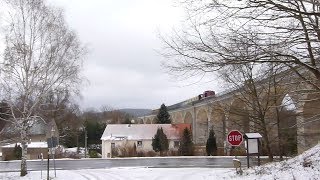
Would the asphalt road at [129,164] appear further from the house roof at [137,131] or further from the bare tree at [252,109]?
the house roof at [137,131]

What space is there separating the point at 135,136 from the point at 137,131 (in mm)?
1321

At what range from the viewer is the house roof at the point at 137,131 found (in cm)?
7056

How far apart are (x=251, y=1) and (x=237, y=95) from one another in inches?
814

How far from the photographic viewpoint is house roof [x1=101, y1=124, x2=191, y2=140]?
70562mm

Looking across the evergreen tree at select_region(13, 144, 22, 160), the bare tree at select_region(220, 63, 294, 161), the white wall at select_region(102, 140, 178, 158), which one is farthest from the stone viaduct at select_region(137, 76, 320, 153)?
A: the evergreen tree at select_region(13, 144, 22, 160)

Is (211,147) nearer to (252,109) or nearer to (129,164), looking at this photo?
(129,164)

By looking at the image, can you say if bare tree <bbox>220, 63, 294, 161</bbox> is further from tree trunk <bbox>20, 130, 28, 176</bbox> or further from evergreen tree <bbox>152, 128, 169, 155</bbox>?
evergreen tree <bbox>152, 128, 169, 155</bbox>

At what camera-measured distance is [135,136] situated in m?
71.2

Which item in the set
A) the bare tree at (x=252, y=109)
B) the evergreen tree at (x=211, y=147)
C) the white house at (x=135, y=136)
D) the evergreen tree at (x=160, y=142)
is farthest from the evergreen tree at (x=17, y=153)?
the bare tree at (x=252, y=109)

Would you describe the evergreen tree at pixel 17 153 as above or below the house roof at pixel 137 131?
below

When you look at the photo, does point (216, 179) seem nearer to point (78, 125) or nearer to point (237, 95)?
point (237, 95)

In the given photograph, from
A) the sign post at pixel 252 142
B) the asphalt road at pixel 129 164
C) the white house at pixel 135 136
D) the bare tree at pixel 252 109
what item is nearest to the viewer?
the sign post at pixel 252 142

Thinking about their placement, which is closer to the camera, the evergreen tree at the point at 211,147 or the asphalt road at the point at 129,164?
the asphalt road at the point at 129,164

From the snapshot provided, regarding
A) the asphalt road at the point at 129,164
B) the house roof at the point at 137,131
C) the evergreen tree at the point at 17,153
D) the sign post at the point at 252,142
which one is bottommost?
the asphalt road at the point at 129,164
